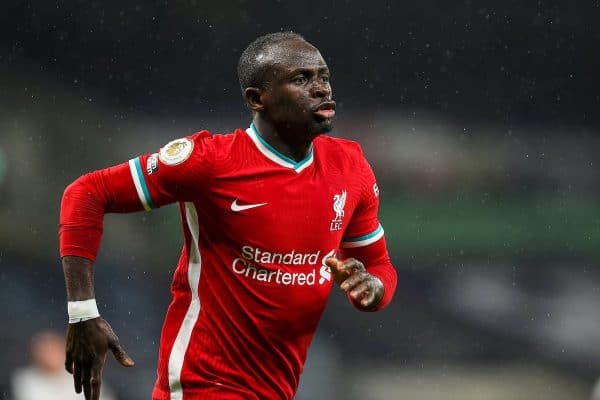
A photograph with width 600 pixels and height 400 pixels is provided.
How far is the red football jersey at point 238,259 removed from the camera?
127 inches

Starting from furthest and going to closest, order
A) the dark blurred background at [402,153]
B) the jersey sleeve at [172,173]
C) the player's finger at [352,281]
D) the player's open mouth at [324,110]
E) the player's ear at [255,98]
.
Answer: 1. the dark blurred background at [402,153]
2. the player's ear at [255,98]
3. the player's open mouth at [324,110]
4. the jersey sleeve at [172,173]
5. the player's finger at [352,281]

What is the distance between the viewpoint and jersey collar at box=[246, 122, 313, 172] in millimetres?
3355

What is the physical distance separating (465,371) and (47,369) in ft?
8.71

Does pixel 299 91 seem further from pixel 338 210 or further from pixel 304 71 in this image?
pixel 338 210

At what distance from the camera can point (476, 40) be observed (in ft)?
24.8

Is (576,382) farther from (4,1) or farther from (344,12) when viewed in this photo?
(4,1)

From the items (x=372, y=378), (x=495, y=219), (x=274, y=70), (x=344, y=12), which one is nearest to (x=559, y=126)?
(x=495, y=219)

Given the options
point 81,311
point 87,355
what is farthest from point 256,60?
point 87,355

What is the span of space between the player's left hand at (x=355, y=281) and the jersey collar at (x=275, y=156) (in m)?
0.45

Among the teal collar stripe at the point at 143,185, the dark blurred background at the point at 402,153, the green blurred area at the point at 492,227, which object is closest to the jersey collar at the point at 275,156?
the teal collar stripe at the point at 143,185

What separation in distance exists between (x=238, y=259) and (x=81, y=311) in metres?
0.51

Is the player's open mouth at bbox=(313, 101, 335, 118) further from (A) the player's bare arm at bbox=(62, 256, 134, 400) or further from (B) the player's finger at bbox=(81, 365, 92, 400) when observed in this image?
(B) the player's finger at bbox=(81, 365, 92, 400)

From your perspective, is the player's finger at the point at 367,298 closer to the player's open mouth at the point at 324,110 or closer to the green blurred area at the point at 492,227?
the player's open mouth at the point at 324,110

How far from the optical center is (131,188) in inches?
126
